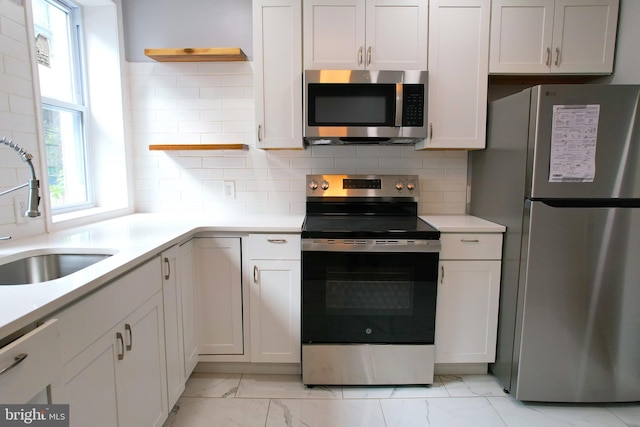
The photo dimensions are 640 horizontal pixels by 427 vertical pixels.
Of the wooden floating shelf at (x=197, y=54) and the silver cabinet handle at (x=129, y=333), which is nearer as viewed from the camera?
the silver cabinet handle at (x=129, y=333)

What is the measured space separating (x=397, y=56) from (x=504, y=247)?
1290 mm

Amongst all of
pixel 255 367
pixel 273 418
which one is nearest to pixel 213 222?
pixel 255 367

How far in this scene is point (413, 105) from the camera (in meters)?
2.14

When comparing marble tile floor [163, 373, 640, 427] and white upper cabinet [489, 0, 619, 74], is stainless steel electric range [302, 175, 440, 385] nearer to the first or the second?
marble tile floor [163, 373, 640, 427]

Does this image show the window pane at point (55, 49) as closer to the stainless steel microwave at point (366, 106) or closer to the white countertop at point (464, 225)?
the stainless steel microwave at point (366, 106)

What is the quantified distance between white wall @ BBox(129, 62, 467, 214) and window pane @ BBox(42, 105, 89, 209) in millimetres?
337

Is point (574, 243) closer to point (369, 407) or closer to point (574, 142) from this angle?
point (574, 142)

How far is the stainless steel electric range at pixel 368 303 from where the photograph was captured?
1965 millimetres

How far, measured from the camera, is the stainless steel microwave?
6.94 ft

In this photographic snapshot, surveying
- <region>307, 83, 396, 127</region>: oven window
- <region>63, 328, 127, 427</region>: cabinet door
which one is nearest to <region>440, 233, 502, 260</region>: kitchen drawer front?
<region>307, 83, 396, 127</region>: oven window

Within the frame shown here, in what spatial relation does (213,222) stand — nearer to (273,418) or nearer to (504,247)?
(273,418)

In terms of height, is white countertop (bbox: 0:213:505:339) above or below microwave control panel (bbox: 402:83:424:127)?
below

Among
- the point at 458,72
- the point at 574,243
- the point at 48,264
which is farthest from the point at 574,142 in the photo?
the point at 48,264

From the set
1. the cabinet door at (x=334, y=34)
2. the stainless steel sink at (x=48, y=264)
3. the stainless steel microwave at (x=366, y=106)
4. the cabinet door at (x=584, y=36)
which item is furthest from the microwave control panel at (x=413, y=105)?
the stainless steel sink at (x=48, y=264)
